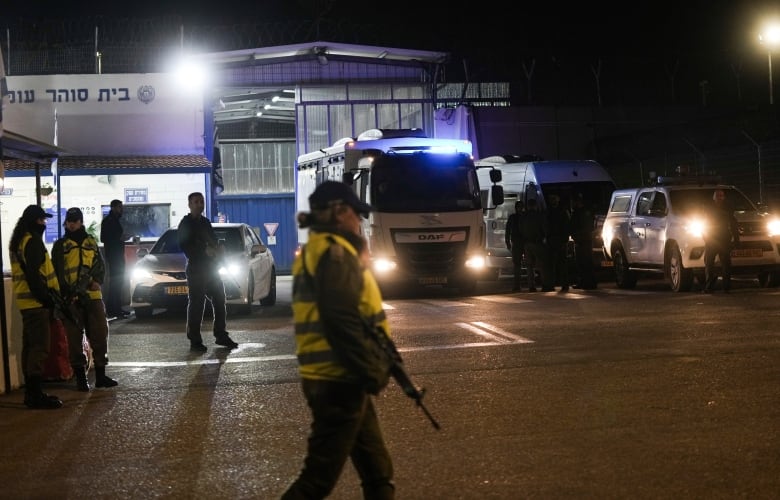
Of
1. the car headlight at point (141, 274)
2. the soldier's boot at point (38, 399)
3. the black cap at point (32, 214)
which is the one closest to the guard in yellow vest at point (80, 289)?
the black cap at point (32, 214)

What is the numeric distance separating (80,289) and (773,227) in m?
13.9

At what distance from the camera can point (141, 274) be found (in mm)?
19125

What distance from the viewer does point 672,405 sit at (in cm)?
906

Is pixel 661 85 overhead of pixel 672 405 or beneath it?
overhead

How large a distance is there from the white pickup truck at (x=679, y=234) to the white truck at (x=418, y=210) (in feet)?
9.78

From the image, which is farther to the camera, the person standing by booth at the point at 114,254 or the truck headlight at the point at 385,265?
the truck headlight at the point at 385,265

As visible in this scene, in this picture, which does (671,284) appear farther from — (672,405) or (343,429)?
(343,429)

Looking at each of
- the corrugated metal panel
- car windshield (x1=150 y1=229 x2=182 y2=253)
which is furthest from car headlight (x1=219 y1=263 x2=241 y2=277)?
the corrugated metal panel

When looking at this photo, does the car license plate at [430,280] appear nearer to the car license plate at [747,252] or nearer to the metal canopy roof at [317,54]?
the car license plate at [747,252]

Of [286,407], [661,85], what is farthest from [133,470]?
[661,85]

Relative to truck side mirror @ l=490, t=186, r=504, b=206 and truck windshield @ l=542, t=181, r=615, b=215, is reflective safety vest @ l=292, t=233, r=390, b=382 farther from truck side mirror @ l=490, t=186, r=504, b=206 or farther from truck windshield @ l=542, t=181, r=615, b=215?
truck windshield @ l=542, t=181, r=615, b=215

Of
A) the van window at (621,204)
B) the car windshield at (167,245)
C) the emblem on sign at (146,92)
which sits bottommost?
the car windshield at (167,245)

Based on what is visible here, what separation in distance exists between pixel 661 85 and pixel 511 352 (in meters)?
38.3

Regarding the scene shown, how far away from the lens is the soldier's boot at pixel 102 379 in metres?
11.3
